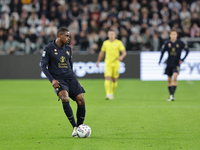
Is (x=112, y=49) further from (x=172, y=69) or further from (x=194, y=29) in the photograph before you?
(x=194, y=29)

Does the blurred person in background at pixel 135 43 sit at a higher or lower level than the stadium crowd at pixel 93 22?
lower

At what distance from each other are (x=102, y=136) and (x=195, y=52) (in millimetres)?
14914

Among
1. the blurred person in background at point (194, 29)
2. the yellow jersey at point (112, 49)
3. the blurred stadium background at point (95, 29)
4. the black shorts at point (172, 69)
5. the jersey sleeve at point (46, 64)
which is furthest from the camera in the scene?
the blurred person in background at point (194, 29)

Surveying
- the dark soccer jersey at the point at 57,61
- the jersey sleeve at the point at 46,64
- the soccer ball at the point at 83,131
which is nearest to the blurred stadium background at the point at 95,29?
the dark soccer jersey at the point at 57,61

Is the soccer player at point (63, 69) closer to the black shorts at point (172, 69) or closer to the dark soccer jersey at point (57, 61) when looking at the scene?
the dark soccer jersey at point (57, 61)

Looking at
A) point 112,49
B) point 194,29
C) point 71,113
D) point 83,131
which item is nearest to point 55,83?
point 71,113

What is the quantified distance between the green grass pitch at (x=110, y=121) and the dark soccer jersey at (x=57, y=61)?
3.51ft

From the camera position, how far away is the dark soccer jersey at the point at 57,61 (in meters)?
7.61

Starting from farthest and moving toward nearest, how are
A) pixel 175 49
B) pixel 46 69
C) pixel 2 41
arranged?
pixel 2 41
pixel 175 49
pixel 46 69

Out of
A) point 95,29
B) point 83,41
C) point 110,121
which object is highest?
point 95,29

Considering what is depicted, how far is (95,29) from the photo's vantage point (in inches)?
911

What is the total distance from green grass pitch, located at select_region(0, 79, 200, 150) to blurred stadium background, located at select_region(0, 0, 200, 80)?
5362mm

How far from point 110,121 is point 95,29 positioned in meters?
14.2

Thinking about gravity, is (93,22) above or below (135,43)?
above
